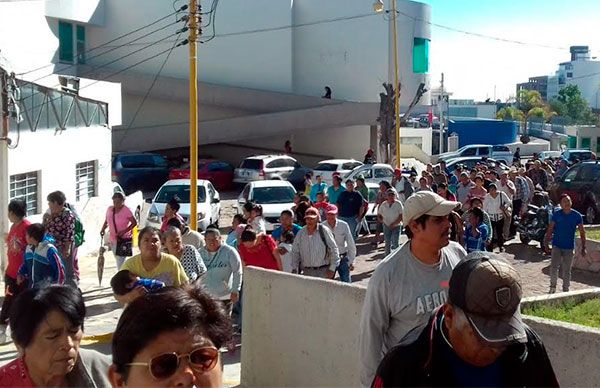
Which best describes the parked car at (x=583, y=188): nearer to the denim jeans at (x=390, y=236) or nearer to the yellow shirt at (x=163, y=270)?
the denim jeans at (x=390, y=236)

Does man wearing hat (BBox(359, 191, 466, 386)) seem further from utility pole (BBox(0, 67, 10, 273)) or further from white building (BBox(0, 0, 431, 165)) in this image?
white building (BBox(0, 0, 431, 165))

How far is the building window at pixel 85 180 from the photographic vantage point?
1841 centimetres

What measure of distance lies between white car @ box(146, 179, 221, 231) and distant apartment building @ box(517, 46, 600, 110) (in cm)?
12079

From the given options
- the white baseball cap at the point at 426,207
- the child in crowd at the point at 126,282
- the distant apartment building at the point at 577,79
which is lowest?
the child in crowd at the point at 126,282

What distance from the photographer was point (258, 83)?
40906 millimetres

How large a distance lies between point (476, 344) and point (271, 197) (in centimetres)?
1762

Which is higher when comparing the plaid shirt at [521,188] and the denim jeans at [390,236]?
the plaid shirt at [521,188]

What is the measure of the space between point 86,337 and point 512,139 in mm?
53250

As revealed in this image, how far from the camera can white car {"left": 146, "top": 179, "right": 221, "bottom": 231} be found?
19.2 metres

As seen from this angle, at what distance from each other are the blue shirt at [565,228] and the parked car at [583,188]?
32.8 ft

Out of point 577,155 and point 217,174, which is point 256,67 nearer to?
point 217,174

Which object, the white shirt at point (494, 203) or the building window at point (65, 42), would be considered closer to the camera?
the white shirt at point (494, 203)

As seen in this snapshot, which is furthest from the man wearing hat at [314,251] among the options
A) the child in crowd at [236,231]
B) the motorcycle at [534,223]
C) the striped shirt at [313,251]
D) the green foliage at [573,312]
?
the motorcycle at [534,223]

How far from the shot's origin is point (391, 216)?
48.6 feet
